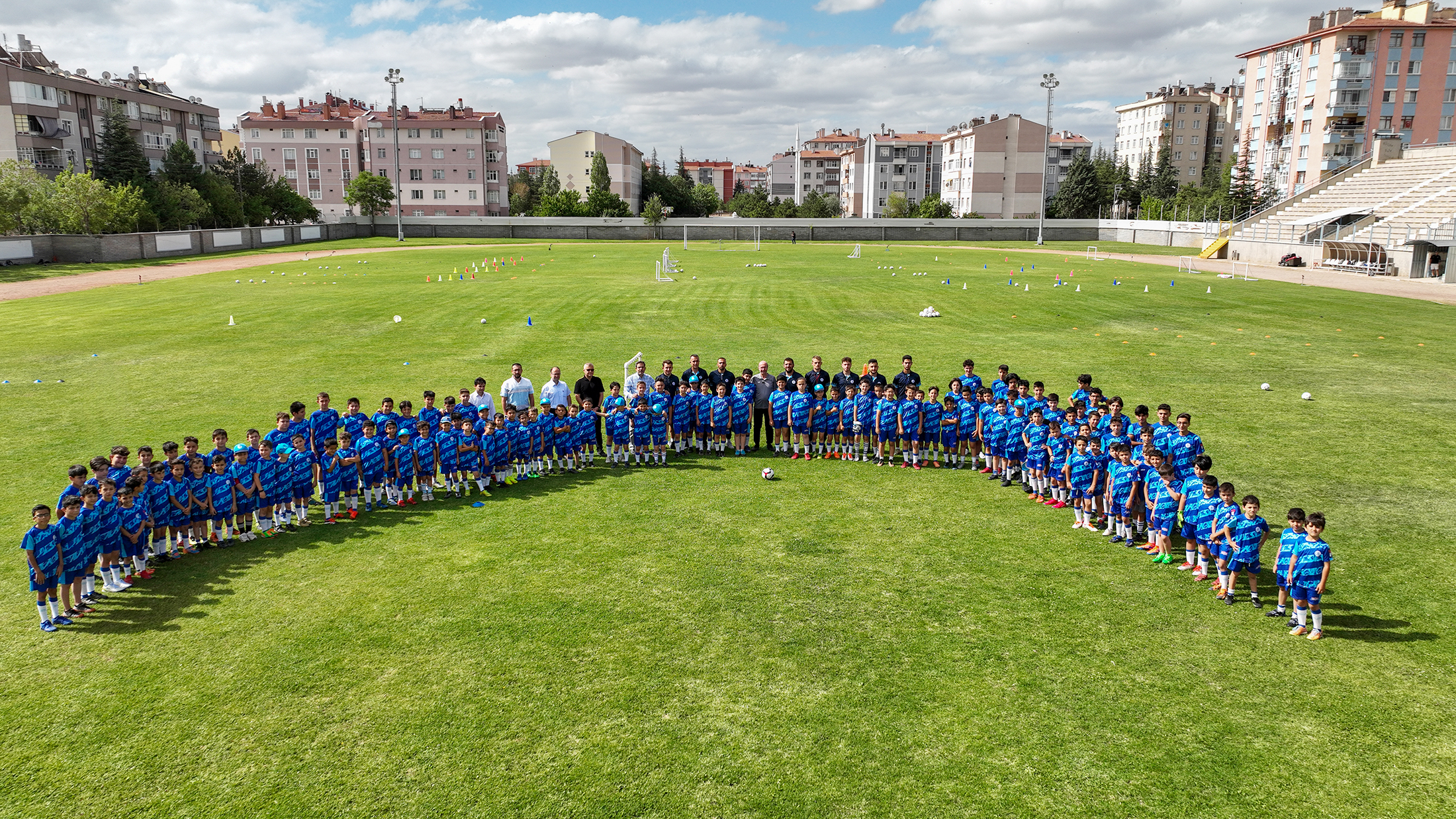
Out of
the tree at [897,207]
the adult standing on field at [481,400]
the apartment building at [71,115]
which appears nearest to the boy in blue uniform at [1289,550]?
the adult standing on field at [481,400]

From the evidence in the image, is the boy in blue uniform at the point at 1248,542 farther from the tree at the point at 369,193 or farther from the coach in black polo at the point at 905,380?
the tree at the point at 369,193

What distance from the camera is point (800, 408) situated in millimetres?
16141

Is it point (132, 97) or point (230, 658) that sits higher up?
point (132, 97)

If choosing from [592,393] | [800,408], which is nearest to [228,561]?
[592,393]

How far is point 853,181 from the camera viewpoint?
479 ft

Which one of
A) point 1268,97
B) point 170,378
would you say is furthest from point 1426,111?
point 170,378

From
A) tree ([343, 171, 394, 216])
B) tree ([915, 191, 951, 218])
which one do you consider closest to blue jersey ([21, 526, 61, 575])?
tree ([343, 171, 394, 216])

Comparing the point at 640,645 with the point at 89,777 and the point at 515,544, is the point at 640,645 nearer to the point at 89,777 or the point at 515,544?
the point at 515,544

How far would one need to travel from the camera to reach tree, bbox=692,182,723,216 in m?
129

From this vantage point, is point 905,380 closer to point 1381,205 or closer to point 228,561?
point 228,561

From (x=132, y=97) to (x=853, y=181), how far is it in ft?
337

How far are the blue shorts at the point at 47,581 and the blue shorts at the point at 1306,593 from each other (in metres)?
13.8

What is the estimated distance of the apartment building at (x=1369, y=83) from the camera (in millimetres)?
73438

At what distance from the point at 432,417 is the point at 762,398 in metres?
6.26
